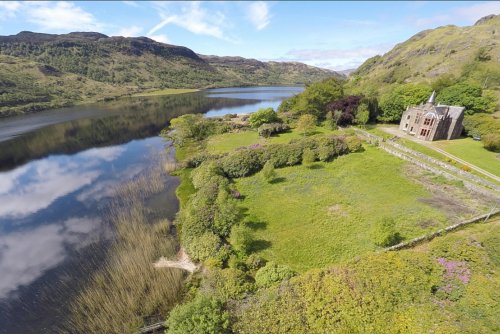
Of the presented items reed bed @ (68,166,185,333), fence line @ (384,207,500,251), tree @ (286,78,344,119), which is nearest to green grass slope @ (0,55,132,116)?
tree @ (286,78,344,119)

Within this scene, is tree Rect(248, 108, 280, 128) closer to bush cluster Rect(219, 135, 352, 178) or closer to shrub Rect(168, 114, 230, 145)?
shrub Rect(168, 114, 230, 145)

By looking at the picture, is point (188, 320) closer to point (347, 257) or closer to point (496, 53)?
point (347, 257)

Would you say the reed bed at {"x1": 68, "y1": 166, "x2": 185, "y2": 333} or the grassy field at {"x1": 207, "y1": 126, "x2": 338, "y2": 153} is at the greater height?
the grassy field at {"x1": 207, "y1": 126, "x2": 338, "y2": 153}

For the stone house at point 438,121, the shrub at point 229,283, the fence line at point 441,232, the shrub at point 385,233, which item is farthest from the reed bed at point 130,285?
the stone house at point 438,121

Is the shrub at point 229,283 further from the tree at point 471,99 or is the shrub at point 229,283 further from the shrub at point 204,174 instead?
the tree at point 471,99

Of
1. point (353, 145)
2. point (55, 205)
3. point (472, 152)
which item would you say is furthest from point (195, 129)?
point (472, 152)

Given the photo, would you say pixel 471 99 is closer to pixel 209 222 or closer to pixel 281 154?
pixel 281 154
